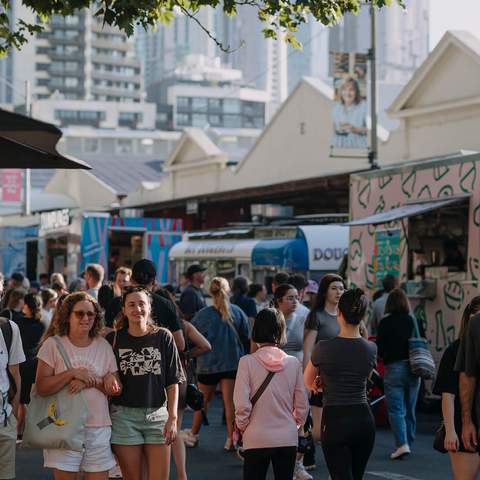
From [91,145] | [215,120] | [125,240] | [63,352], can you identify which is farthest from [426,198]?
[215,120]

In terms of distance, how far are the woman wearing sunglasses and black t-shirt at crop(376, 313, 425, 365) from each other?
5163 mm

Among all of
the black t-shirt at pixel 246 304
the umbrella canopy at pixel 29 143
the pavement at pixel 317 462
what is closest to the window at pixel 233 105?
the black t-shirt at pixel 246 304

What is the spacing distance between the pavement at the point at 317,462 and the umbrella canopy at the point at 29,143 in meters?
3.64

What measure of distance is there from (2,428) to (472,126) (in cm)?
1962

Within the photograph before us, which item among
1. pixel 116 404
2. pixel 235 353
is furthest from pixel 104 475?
pixel 235 353

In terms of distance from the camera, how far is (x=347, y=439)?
23.1ft

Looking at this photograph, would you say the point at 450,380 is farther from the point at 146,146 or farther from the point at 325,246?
the point at 146,146

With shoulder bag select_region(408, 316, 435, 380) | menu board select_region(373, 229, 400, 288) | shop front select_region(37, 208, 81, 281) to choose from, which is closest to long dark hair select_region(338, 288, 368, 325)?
shoulder bag select_region(408, 316, 435, 380)

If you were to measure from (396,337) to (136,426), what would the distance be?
16.8 feet

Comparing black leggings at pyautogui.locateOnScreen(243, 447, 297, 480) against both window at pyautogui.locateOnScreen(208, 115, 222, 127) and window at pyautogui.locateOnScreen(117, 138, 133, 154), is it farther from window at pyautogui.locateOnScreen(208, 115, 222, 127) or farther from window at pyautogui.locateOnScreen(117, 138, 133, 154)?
window at pyautogui.locateOnScreen(208, 115, 222, 127)

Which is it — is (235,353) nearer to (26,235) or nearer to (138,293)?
(138,293)

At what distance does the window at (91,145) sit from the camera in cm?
13046

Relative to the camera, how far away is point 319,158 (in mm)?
31609

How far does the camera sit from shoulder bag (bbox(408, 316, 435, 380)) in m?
11.6
